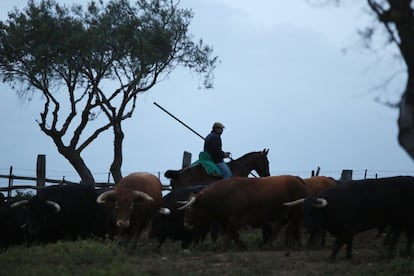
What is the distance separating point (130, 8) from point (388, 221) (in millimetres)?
21558

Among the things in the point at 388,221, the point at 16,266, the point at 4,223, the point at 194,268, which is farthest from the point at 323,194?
the point at 4,223

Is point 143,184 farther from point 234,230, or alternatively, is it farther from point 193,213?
point 234,230

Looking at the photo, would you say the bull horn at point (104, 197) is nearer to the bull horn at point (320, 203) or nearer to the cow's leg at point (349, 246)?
the bull horn at point (320, 203)

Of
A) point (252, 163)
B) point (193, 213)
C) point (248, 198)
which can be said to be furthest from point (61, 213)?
point (252, 163)

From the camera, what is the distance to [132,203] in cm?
1327

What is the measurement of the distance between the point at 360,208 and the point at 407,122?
5.02 metres

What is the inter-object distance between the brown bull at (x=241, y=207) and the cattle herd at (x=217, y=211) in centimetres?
2

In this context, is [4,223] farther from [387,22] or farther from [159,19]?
[159,19]

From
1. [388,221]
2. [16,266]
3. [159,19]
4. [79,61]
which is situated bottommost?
[16,266]

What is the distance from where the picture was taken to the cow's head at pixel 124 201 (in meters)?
13.0

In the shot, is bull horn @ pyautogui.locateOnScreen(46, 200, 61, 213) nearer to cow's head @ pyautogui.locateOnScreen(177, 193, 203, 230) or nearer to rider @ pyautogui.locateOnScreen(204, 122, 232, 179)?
cow's head @ pyautogui.locateOnScreen(177, 193, 203, 230)

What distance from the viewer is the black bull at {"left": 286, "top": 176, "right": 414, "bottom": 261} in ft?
39.9

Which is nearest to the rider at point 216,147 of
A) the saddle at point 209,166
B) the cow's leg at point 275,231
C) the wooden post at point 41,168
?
the saddle at point 209,166

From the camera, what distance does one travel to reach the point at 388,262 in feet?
37.7
